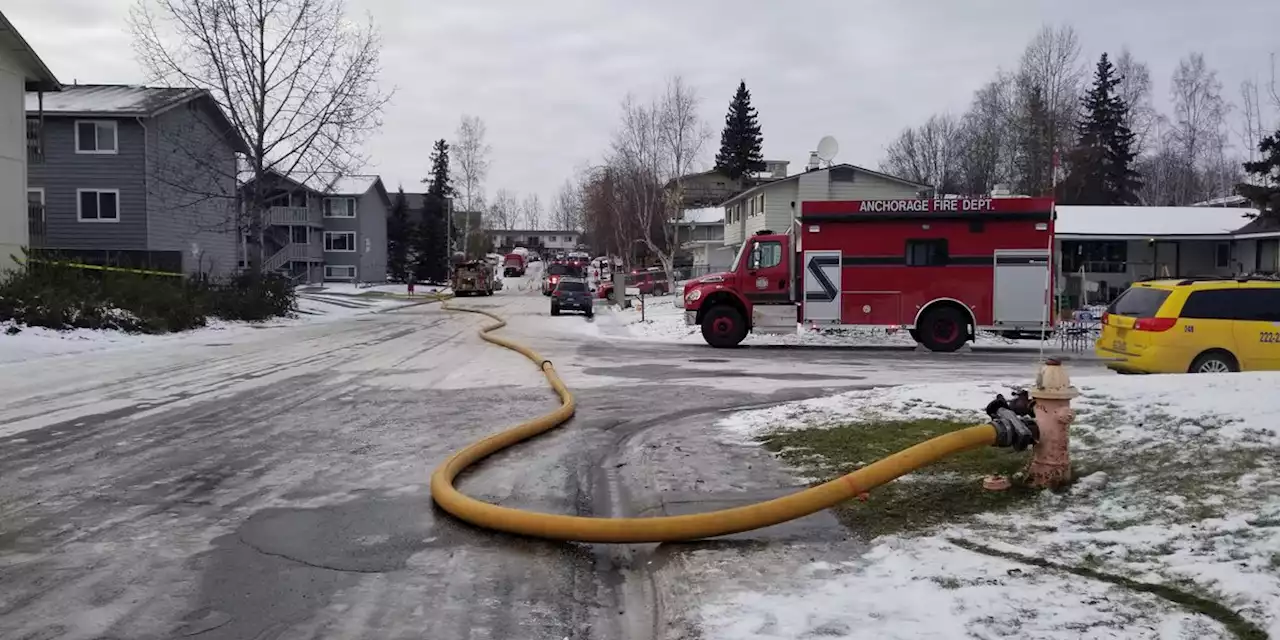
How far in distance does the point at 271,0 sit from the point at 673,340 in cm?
2053

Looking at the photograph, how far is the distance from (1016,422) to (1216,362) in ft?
26.0

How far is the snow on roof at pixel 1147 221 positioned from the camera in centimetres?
3838

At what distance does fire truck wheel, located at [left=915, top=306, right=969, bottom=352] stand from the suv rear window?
727 centimetres

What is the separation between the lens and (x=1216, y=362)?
12.0 meters

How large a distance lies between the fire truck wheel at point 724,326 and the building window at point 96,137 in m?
30.0

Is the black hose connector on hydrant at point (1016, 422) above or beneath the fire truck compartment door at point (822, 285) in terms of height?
beneath

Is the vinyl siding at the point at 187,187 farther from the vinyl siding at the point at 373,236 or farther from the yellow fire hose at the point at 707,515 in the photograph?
the yellow fire hose at the point at 707,515

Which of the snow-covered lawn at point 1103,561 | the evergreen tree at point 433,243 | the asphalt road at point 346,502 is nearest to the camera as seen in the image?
the snow-covered lawn at point 1103,561

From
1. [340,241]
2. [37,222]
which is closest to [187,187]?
[37,222]

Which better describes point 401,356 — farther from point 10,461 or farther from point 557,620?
point 557,620

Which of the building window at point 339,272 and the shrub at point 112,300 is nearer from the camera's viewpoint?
the shrub at point 112,300

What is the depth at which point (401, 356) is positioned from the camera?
18281 mm

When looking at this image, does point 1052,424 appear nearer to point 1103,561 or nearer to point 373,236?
point 1103,561

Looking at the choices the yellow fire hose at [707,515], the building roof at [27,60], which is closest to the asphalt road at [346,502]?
the yellow fire hose at [707,515]
